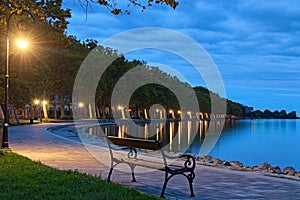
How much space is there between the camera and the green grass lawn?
702cm

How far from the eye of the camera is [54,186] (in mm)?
7875

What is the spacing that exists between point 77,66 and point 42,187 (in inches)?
2202

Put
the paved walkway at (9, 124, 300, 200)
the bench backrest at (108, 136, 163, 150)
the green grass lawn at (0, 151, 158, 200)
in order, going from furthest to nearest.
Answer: the paved walkway at (9, 124, 300, 200), the bench backrest at (108, 136, 163, 150), the green grass lawn at (0, 151, 158, 200)

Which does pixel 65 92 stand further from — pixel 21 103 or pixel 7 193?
pixel 7 193

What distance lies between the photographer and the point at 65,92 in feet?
216

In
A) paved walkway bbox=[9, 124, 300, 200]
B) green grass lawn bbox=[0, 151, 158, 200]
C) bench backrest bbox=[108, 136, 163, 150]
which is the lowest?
paved walkway bbox=[9, 124, 300, 200]

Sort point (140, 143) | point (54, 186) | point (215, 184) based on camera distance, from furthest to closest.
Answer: point (215, 184)
point (140, 143)
point (54, 186)

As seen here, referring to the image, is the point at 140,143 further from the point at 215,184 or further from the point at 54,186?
the point at 215,184

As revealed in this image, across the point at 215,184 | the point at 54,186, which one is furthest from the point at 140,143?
the point at 215,184

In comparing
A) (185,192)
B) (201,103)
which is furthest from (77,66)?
(201,103)

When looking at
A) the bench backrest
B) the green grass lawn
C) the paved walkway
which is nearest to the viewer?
the green grass lawn

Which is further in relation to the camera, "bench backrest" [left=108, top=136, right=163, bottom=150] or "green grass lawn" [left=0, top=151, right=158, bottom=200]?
"bench backrest" [left=108, top=136, right=163, bottom=150]

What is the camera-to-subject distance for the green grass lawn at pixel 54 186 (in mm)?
7023

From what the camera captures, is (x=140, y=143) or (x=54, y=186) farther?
(x=140, y=143)
